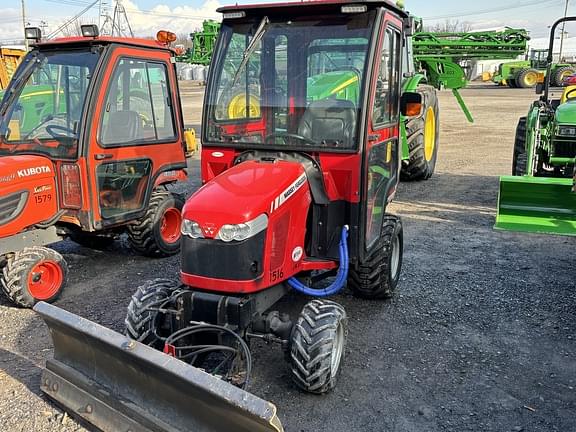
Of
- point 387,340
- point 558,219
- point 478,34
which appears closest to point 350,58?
point 387,340

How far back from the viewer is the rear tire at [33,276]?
14.6 feet

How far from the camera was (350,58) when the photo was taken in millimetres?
3740

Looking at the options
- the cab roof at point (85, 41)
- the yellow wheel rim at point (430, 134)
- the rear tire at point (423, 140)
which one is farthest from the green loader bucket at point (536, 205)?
the cab roof at point (85, 41)

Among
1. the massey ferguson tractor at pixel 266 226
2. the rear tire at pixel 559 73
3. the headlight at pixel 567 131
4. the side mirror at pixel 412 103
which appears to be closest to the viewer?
the massey ferguson tractor at pixel 266 226

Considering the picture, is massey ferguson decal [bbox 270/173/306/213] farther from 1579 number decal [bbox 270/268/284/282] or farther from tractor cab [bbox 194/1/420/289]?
1579 number decal [bbox 270/268/284/282]

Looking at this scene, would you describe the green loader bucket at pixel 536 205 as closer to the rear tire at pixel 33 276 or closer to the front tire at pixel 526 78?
the rear tire at pixel 33 276

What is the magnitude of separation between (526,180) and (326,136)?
12.6 feet

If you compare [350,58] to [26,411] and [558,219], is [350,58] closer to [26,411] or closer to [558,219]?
[26,411]

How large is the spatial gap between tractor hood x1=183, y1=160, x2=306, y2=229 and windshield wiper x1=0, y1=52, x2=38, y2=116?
9.00ft

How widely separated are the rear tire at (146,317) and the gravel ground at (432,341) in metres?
0.59

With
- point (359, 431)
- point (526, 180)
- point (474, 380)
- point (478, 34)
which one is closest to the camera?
point (359, 431)

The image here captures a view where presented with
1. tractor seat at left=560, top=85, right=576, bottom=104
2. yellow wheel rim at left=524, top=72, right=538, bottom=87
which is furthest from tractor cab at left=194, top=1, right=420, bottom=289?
yellow wheel rim at left=524, top=72, right=538, bottom=87

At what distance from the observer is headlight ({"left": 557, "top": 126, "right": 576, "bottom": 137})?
7.30m

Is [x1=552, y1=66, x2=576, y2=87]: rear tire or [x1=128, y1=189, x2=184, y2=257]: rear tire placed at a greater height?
[x1=552, y1=66, x2=576, y2=87]: rear tire
